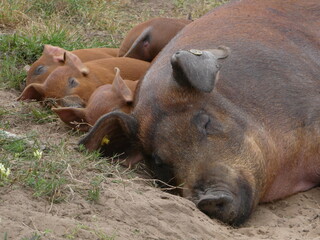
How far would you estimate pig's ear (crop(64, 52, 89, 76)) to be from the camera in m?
7.22

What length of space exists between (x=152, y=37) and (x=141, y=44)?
14 cm

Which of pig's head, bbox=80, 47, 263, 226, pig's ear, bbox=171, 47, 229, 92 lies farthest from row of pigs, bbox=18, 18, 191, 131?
pig's ear, bbox=171, 47, 229, 92

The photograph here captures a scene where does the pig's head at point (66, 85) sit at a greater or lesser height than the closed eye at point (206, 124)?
lesser

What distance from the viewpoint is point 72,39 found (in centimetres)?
880

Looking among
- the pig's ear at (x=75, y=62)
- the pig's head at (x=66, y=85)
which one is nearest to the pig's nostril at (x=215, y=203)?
the pig's head at (x=66, y=85)

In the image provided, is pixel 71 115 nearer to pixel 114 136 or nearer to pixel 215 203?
pixel 114 136

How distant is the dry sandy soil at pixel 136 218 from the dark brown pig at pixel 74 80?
1.77 meters

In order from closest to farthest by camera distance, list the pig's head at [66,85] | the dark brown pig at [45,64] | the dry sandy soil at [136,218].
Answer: the dry sandy soil at [136,218], the pig's head at [66,85], the dark brown pig at [45,64]

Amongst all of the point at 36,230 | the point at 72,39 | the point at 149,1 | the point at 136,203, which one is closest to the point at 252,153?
the point at 136,203

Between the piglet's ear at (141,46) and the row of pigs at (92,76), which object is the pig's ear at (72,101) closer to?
the row of pigs at (92,76)

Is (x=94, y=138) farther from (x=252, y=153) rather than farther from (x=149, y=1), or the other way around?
(x=149, y=1)

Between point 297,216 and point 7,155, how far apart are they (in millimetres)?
1852

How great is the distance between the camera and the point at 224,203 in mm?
5152

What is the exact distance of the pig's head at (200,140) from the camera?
5.24 metres
